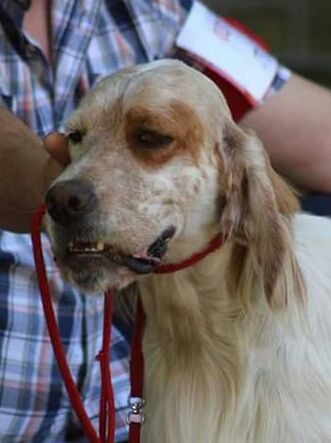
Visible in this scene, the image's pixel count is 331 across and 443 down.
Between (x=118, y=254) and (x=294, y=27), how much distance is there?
11.2 ft

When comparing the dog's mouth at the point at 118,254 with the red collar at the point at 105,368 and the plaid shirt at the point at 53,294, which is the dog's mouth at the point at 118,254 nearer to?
the red collar at the point at 105,368

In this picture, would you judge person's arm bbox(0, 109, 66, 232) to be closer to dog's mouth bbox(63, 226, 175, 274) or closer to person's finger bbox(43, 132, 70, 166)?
person's finger bbox(43, 132, 70, 166)

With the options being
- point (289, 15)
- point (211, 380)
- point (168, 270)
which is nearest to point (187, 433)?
point (211, 380)

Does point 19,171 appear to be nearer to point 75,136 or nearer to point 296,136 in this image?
point 75,136

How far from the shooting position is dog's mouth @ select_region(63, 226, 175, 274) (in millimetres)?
1449

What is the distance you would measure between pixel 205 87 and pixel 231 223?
6.6 inches

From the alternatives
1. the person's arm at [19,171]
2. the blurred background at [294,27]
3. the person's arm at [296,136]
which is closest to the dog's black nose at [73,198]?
the person's arm at [19,171]

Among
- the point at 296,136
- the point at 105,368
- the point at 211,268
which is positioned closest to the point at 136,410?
the point at 105,368

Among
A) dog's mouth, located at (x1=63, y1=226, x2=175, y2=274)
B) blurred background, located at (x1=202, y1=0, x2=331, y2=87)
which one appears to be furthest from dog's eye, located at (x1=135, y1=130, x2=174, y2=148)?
blurred background, located at (x1=202, y1=0, x2=331, y2=87)

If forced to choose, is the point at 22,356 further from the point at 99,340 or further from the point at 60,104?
the point at 60,104

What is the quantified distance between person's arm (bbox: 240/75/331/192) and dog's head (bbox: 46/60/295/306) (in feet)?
2.03

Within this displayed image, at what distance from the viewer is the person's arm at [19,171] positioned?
5.64 feet

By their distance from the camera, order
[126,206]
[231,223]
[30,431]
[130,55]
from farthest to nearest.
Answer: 1. [130,55]
2. [30,431]
3. [231,223]
4. [126,206]

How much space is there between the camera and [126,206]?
1445 millimetres
